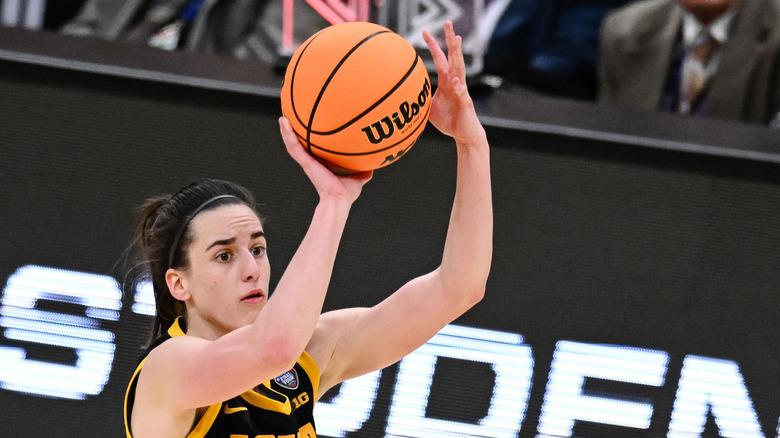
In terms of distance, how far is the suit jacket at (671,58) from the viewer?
323cm

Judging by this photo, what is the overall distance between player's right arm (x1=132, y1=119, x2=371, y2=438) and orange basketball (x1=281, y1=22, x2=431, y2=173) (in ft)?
0.14

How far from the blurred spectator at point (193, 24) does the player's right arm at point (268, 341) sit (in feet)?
5.46

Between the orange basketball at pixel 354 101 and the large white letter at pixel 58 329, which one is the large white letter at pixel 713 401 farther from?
the large white letter at pixel 58 329

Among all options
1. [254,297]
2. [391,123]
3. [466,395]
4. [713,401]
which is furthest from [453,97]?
[713,401]

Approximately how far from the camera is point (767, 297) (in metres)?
2.61

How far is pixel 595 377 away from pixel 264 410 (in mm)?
1086

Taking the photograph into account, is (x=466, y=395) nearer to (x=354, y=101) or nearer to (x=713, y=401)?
(x=713, y=401)

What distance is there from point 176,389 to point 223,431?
0.18m

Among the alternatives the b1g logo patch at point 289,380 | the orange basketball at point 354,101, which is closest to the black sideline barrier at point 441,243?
the b1g logo patch at point 289,380

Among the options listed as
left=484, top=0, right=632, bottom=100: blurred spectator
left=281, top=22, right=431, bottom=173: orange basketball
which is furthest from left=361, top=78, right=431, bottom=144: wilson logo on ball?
left=484, top=0, right=632, bottom=100: blurred spectator

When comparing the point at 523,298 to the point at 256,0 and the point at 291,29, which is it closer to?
the point at 291,29

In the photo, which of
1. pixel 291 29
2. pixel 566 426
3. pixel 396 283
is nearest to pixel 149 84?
pixel 291 29

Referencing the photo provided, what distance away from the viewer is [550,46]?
3.86 meters

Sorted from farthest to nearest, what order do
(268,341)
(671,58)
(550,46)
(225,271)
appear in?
(550,46), (671,58), (225,271), (268,341)
